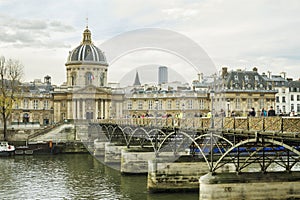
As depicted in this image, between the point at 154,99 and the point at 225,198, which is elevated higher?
the point at 154,99

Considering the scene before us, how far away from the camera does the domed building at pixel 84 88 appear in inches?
3632

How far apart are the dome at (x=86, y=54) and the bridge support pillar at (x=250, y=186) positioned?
76.1 m

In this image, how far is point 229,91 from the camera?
3332 inches

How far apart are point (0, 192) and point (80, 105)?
61.2m

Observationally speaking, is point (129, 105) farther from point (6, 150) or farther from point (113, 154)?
point (113, 154)

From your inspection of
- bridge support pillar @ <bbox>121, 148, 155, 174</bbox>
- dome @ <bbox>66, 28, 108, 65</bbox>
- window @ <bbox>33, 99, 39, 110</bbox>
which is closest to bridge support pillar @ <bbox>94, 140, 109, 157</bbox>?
bridge support pillar @ <bbox>121, 148, 155, 174</bbox>

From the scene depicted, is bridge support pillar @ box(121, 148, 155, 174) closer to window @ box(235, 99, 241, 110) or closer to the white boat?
the white boat

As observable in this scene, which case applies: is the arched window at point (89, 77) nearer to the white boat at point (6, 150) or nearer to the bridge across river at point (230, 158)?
the white boat at point (6, 150)

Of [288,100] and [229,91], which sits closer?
[229,91]

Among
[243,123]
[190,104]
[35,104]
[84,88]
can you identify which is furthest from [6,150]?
[190,104]

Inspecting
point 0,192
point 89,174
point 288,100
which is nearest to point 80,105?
point 288,100

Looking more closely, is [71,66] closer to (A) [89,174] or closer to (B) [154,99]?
(B) [154,99]

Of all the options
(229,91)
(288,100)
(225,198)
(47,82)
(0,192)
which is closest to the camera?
(225,198)

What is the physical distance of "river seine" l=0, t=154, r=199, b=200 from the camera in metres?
29.9
